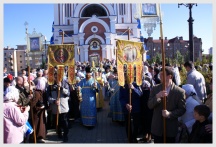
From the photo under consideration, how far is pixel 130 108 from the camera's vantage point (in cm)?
586

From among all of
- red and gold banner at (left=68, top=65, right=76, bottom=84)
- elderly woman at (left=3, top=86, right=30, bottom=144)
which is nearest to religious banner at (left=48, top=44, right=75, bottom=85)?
red and gold banner at (left=68, top=65, right=76, bottom=84)

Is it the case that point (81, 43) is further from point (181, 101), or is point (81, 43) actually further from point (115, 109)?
point (181, 101)

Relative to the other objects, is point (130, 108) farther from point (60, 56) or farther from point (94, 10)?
point (94, 10)

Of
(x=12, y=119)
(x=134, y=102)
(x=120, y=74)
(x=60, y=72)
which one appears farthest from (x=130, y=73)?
(x=12, y=119)

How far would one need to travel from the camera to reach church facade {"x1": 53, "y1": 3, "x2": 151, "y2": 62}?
40250 millimetres

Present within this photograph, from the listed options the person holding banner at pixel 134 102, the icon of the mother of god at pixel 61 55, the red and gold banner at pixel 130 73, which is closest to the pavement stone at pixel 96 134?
the person holding banner at pixel 134 102

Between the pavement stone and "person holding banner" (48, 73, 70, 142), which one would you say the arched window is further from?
"person holding banner" (48, 73, 70, 142)

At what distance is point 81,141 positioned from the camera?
6676 mm

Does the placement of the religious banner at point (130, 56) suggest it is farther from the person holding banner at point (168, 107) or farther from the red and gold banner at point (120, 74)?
the person holding banner at point (168, 107)

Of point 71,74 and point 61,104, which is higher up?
point 71,74

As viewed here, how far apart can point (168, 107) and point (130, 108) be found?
1519 mm

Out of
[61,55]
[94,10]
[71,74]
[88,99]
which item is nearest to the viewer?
[61,55]

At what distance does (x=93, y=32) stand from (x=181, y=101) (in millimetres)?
36744

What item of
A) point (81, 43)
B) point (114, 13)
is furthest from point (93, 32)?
point (114, 13)
